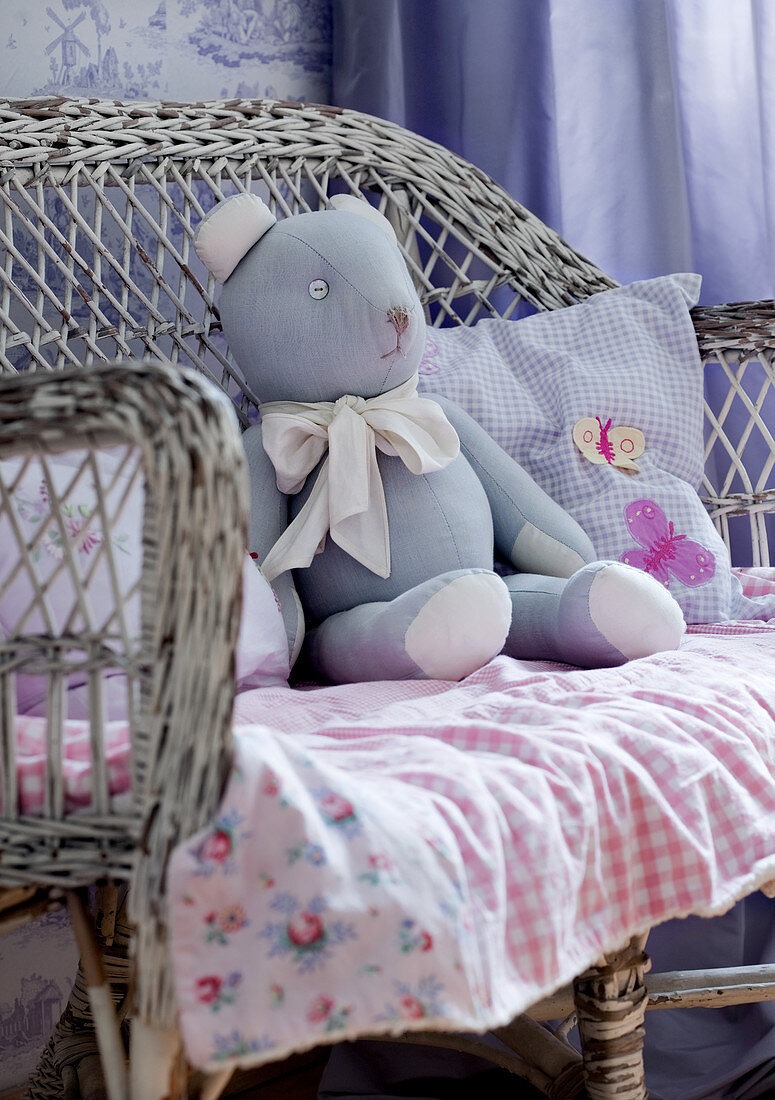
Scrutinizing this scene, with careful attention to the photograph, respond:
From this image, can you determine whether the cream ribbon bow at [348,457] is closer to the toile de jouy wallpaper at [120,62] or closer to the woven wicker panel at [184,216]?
the woven wicker panel at [184,216]

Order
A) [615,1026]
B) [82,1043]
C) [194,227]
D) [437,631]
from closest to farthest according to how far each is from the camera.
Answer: [615,1026], [437,631], [82,1043], [194,227]

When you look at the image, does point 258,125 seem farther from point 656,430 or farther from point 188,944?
point 188,944

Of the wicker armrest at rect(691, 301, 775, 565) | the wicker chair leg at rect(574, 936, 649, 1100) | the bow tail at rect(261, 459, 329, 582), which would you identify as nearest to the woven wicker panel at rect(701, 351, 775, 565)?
the wicker armrest at rect(691, 301, 775, 565)

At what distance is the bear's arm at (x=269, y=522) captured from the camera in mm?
1062

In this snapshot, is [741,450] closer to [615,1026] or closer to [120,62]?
[615,1026]

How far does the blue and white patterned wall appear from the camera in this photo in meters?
1.45

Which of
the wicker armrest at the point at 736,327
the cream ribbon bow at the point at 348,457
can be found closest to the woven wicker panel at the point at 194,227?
the wicker armrest at the point at 736,327

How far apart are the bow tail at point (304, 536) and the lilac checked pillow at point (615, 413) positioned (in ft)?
0.87

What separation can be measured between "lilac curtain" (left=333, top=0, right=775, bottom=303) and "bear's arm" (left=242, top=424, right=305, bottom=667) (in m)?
0.75

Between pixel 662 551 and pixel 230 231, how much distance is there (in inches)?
24.8

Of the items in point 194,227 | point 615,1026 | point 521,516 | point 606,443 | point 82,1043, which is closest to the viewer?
point 615,1026

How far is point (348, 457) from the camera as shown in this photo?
1.09 m

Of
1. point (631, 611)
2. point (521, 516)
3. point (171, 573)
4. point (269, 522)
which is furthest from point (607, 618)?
point (171, 573)

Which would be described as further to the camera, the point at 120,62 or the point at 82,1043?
the point at 120,62
